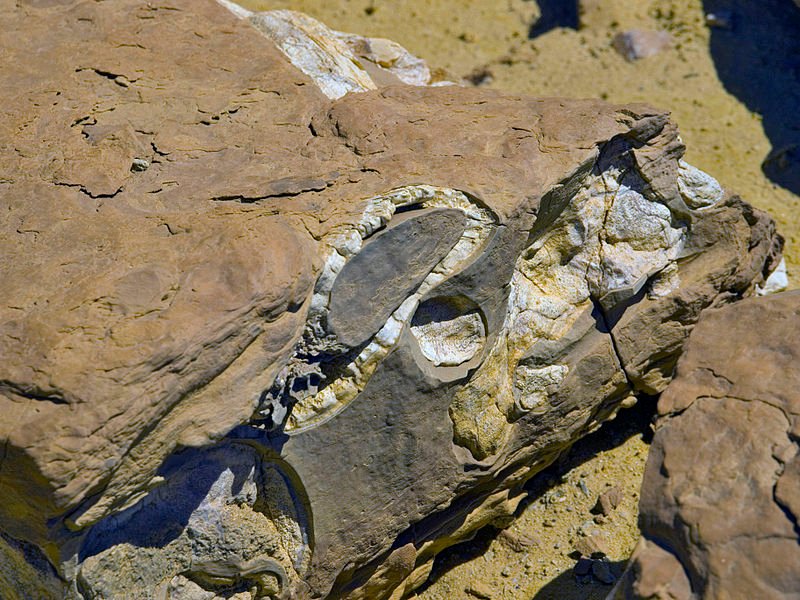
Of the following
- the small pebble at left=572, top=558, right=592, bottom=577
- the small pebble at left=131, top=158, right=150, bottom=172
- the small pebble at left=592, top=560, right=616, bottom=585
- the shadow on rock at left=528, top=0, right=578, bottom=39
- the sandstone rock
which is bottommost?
the small pebble at left=572, top=558, right=592, bottom=577

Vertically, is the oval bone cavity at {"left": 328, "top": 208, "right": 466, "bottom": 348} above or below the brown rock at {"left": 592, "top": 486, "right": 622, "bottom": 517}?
above

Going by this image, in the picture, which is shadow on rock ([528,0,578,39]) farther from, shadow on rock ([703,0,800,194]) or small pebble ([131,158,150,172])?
small pebble ([131,158,150,172])

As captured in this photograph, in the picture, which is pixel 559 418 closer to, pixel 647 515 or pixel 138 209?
pixel 647 515

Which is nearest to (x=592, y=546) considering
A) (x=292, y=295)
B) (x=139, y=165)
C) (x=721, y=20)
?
(x=292, y=295)

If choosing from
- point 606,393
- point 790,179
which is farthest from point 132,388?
point 790,179

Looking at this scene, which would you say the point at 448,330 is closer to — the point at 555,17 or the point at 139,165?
the point at 139,165

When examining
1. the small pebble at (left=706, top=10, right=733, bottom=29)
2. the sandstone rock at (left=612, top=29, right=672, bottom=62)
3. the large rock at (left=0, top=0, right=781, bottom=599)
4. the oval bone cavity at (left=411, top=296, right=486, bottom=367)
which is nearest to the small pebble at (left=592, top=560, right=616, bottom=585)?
the large rock at (left=0, top=0, right=781, bottom=599)
